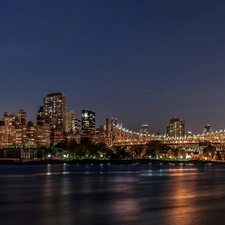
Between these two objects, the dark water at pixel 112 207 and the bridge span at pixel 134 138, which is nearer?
the dark water at pixel 112 207

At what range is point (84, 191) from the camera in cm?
4138

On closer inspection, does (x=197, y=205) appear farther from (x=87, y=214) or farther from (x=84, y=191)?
(x=84, y=191)

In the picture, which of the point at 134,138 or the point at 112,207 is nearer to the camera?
the point at 112,207

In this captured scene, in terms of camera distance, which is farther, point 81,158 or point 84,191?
point 81,158

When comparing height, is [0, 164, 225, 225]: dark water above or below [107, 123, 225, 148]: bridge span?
below

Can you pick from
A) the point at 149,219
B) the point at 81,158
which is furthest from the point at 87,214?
the point at 81,158

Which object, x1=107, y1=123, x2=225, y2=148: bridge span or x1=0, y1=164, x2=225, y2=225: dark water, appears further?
x1=107, y1=123, x2=225, y2=148: bridge span

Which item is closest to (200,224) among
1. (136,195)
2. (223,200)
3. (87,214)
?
(87,214)

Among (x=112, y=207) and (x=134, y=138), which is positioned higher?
(x=134, y=138)

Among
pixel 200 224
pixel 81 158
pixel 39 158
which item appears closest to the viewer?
pixel 200 224

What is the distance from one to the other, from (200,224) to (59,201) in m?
12.4

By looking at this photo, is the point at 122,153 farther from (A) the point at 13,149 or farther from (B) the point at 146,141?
(A) the point at 13,149

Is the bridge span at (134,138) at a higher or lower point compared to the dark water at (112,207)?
higher

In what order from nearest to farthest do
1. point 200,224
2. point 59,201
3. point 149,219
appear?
point 200,224 → point 149,219 → point 59,201
